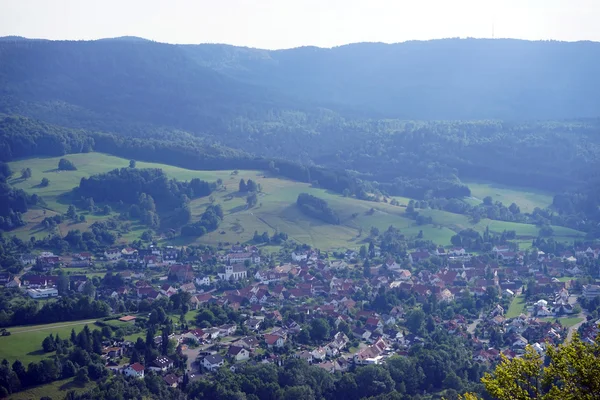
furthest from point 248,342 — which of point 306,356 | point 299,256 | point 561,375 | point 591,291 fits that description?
point 561,375

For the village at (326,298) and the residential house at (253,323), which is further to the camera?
the residential house at (253,323)

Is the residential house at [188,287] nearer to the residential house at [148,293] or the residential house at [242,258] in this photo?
the residential house at [148,293]

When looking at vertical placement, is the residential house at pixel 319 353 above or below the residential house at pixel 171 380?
below

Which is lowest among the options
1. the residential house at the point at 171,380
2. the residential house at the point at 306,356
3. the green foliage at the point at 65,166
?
the residential house at the point at 306,356

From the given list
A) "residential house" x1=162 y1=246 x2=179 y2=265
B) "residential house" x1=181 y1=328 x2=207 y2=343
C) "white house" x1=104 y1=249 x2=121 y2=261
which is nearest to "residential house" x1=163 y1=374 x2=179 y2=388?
"residential house" x1=181 y1=328 x2=207 y2=343

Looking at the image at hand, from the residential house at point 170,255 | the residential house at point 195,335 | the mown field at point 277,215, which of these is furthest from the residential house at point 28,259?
the residential house at point 195,335

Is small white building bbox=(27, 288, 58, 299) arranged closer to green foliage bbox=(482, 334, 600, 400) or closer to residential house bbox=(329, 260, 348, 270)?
residential house bbox=(329, 260, 348, 270)

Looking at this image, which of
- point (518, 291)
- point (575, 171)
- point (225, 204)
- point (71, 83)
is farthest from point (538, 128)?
point (71, 83)
